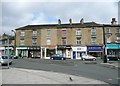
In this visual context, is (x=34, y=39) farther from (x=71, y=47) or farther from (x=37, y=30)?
(x=71, y=47)

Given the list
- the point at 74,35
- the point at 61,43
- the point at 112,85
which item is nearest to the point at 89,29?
the point at 74,35

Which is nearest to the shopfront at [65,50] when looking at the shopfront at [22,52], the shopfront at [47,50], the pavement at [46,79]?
the shopfront at [47,50]

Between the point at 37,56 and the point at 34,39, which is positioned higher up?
the point at 34,39

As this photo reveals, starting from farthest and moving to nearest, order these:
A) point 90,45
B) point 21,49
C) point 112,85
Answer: point 21,49 → point 90,45 → point 112,85

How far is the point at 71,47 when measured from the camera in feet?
206

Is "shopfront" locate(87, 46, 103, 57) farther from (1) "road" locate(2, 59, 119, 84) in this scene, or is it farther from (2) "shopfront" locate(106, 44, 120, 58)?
(1) "road" locate(2, 59, 119, 84)

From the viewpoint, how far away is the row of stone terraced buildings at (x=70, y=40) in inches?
2445

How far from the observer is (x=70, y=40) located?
63.3 m

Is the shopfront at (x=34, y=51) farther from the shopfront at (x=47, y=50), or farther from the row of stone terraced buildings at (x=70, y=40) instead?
the shopfront at (x=47, y=50)

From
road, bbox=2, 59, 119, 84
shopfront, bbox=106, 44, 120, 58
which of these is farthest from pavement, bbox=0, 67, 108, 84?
shopfront, bbox=106, 44, 120, 58

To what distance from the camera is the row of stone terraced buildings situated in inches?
2445

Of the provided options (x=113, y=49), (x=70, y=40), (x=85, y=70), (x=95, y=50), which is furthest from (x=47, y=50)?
(x=85, y=70)

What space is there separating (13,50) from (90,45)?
22935mm

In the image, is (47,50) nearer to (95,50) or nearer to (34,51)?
(34,51)
